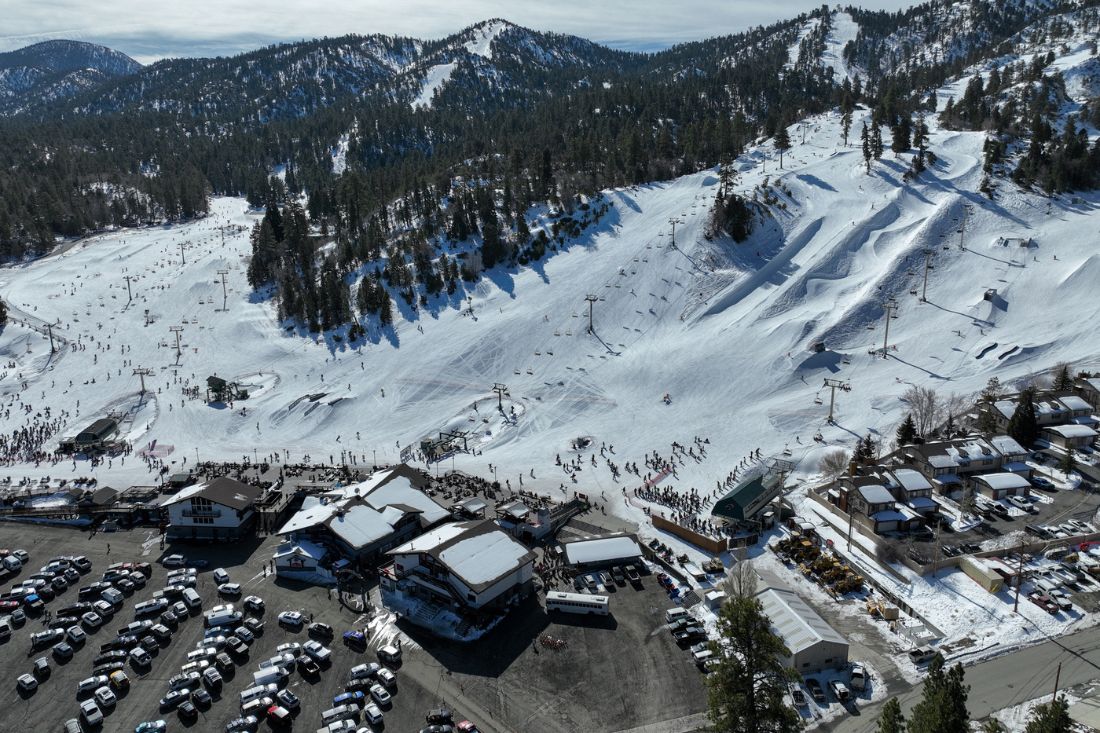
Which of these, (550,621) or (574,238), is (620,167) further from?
(550,621)

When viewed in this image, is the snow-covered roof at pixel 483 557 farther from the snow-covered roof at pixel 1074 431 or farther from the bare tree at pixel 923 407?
the snow-covered roof at pixel 1074 431

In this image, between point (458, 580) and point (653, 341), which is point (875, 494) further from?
point (653, 341)

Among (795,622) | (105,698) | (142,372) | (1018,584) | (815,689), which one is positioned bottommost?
(142,372)

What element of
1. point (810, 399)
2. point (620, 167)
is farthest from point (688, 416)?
point (620, 167)

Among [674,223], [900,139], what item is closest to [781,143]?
[900,139]

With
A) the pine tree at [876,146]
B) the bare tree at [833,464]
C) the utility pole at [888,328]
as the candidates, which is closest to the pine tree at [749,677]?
the bare tree at [833,464]

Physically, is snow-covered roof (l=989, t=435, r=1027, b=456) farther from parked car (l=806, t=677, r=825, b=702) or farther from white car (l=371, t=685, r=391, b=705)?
white car (l=371, t=685, r=391, b=705)
